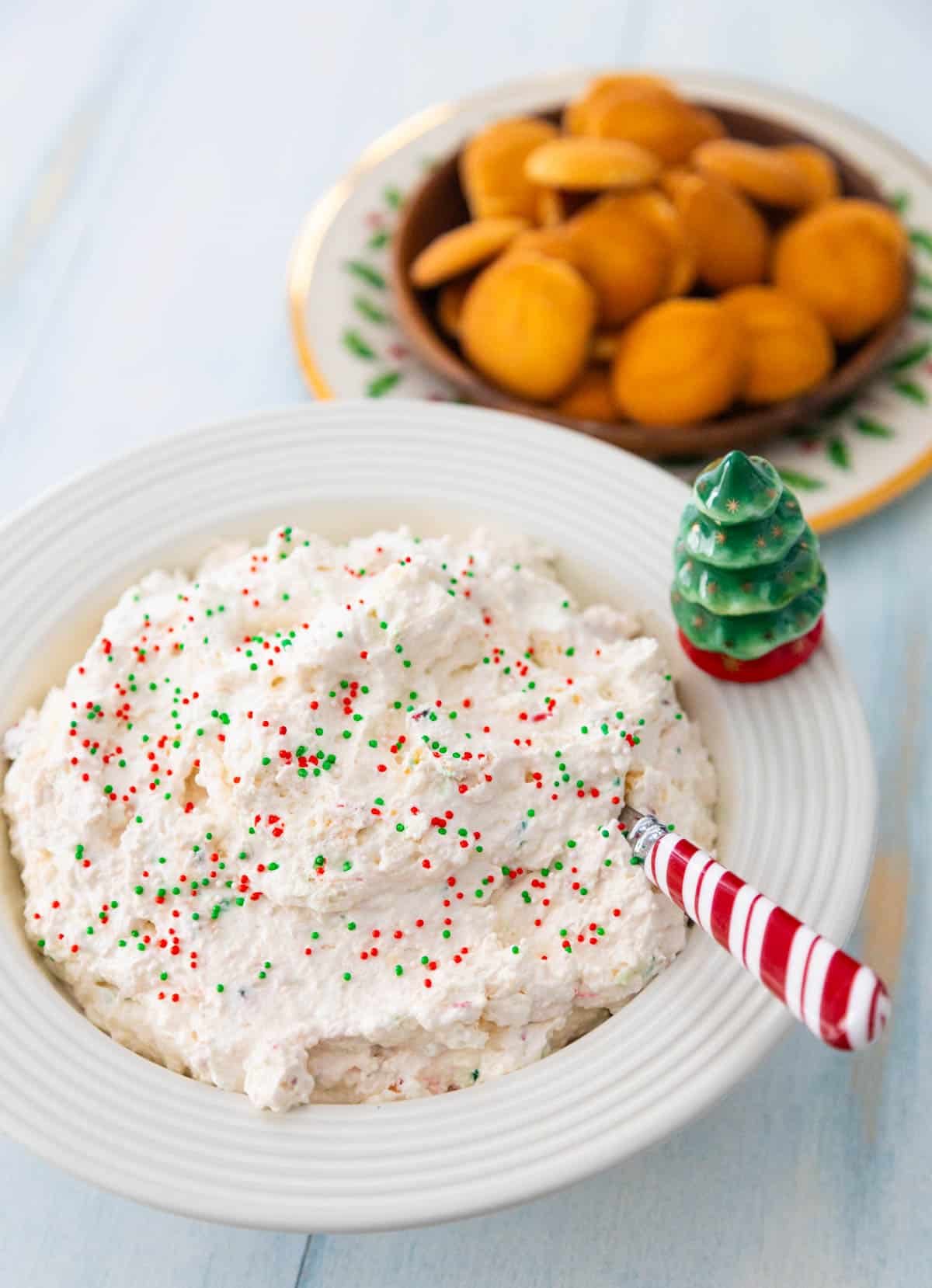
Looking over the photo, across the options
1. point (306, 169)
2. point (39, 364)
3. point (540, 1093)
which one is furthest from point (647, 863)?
point (306, 169)

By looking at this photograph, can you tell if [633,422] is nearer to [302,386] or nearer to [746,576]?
[302,386]

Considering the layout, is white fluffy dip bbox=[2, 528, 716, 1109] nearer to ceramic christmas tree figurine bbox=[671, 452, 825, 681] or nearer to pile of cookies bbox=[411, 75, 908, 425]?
ceramic christmas tree figurine bbox=[671, 452, 825, 681]

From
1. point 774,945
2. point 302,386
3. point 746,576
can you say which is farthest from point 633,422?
point 774,945

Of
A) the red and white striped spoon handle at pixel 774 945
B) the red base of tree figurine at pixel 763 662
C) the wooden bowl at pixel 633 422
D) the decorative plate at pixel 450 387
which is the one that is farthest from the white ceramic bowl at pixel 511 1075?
the decorative plate at pixel 450 387

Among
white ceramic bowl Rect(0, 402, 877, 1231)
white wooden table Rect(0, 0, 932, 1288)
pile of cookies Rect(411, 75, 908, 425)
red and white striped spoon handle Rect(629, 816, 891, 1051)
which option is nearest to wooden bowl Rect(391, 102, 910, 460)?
pile of cookies Rect(411, 75, 908, 425)

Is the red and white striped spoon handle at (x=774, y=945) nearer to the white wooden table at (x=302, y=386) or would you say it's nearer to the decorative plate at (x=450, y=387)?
the white wooden table at (x=302, y=386)

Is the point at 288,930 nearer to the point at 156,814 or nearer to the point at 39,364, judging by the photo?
the point at 156,814
